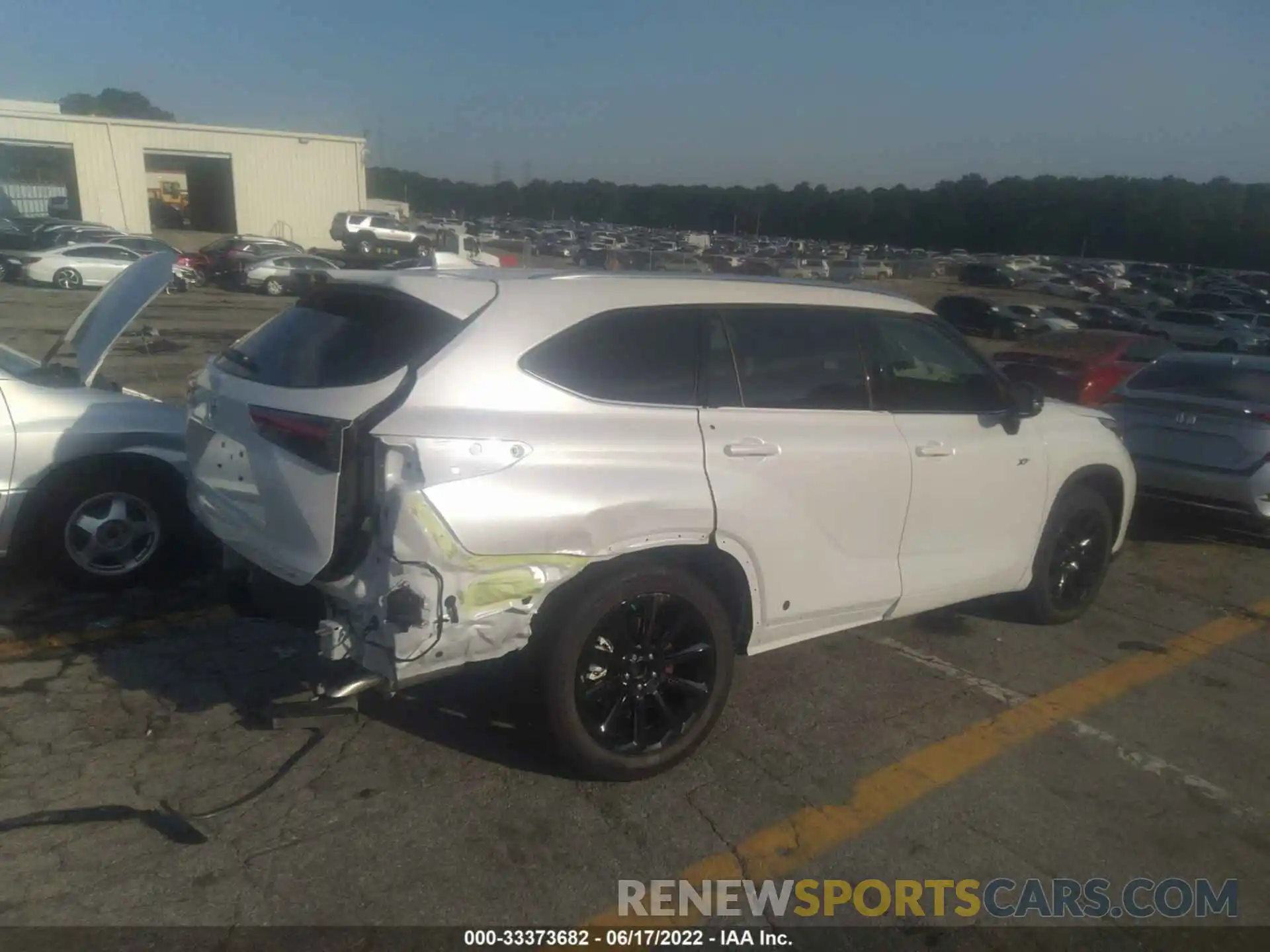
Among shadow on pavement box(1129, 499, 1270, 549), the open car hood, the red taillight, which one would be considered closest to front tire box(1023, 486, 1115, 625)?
shadow on pavement box(1129, 499, 1270, 549)

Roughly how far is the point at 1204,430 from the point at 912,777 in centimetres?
464

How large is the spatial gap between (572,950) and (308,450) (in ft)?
5.79

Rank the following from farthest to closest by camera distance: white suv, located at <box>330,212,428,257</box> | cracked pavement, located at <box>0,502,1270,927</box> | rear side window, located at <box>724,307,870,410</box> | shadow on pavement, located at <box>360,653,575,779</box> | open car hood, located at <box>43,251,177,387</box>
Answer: white suv, located at <box>330,212,428,257</box> < open car hood, located at <box>43,251,177,387</box> < rear side window, located at <box>724,307,870,410</box> < shadow on pavement, located at <box>360,653,575,779</box> < cracked pavement, located at <box>0,502,1270,927</box>

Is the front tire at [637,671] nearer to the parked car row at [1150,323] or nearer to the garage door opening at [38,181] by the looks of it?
the parked car row at [1150,323]

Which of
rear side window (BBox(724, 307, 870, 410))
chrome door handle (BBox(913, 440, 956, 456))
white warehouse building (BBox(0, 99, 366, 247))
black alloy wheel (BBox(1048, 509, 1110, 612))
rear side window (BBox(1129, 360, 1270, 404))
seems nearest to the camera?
rear side window (BBox(724, 307, 870, 410))

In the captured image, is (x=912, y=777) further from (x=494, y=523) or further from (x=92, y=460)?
(x=92, y=460)

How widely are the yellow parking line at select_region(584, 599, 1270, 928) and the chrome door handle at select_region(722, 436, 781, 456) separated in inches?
52.3

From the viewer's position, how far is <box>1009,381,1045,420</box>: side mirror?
4.82 meters

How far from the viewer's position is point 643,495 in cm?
346

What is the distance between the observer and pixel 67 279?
2588 cm

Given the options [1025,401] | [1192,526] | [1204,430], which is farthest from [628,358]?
[1192,526]

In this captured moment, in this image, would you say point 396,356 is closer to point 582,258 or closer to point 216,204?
point 582,258

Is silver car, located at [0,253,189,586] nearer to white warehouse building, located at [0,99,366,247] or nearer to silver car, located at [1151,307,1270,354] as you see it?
silver car, located at [1151,307,1270,354]

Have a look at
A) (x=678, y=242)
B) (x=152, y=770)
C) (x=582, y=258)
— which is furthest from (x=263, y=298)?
(x=678, y=242)
